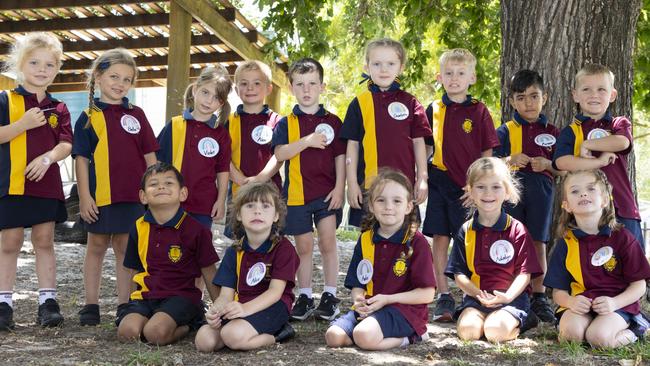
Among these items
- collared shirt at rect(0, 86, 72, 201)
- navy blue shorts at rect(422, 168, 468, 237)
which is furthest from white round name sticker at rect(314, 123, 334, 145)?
collared shirt at rect(0, 86, 72, 201)

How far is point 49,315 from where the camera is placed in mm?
4992

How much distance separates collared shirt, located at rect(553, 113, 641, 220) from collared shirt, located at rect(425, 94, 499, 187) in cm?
44

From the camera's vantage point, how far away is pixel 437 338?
4695 mm

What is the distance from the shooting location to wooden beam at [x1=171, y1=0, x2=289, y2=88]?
1009 centimetres

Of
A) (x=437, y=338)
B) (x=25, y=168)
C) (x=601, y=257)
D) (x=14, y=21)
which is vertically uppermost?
(x=14, y=21)

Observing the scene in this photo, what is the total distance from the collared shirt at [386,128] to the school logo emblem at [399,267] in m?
0.78

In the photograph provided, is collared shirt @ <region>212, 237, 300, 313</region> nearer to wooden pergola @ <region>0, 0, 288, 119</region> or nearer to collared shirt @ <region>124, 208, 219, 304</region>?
collared shirt @ <region>124, 208, 219, 304</region>

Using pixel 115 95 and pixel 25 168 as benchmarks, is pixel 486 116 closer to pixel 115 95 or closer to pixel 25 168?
pixel 115 95

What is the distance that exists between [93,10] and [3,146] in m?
7.05

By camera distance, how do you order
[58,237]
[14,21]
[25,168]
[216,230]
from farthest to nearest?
[14,21] → [216,230] → [58,237] → [25,168]

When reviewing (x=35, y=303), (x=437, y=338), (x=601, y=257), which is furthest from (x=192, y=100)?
(x=601, y=257)

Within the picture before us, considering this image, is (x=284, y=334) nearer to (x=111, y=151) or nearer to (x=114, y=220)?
(x=114, y=220)

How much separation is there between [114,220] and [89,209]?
168 mm

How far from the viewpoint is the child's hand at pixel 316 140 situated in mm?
5242
